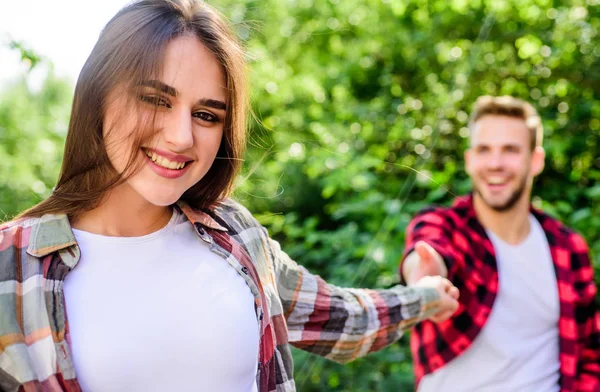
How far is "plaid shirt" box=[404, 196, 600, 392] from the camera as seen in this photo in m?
2.21

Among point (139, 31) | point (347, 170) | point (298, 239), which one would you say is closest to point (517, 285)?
point (347, 170)

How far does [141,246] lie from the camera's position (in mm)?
1284

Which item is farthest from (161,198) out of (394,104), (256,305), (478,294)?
→ (394,104)

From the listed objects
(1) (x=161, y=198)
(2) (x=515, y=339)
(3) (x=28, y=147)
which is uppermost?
(1) (x=161, y=198)

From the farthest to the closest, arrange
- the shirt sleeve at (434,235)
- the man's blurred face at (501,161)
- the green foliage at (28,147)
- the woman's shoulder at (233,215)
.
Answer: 1. the green foliage at (28,147)
2. the man's blurred face at (501,161)
3. the shirt sleeve at (434,235)
4. the woman's shoulder at (233,215)

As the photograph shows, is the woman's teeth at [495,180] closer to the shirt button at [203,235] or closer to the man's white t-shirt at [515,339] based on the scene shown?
the man's white t-shirt at [515,339]

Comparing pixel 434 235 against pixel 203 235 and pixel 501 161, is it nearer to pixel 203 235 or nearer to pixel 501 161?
pixel 501 161

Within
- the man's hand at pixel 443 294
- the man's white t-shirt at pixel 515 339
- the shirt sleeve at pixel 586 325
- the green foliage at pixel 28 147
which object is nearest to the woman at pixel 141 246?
the man's hand at pixel 443 294

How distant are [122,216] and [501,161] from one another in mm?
1630

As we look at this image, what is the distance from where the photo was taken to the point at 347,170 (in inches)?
137

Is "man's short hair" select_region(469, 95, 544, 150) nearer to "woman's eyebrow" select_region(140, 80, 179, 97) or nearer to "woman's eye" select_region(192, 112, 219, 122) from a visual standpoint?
"woman's eye" select_region(192, 112, 219, 122)

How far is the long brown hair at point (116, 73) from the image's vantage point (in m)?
1.20

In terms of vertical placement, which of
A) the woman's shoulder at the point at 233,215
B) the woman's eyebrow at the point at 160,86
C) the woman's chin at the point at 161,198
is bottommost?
the woman's shoulder at the point at 233,215

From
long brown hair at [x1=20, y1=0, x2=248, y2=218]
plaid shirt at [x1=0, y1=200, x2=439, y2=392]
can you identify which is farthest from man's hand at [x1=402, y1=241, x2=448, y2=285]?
long brown hair at [x1=20, y1=0, x2=248, y2=218]
